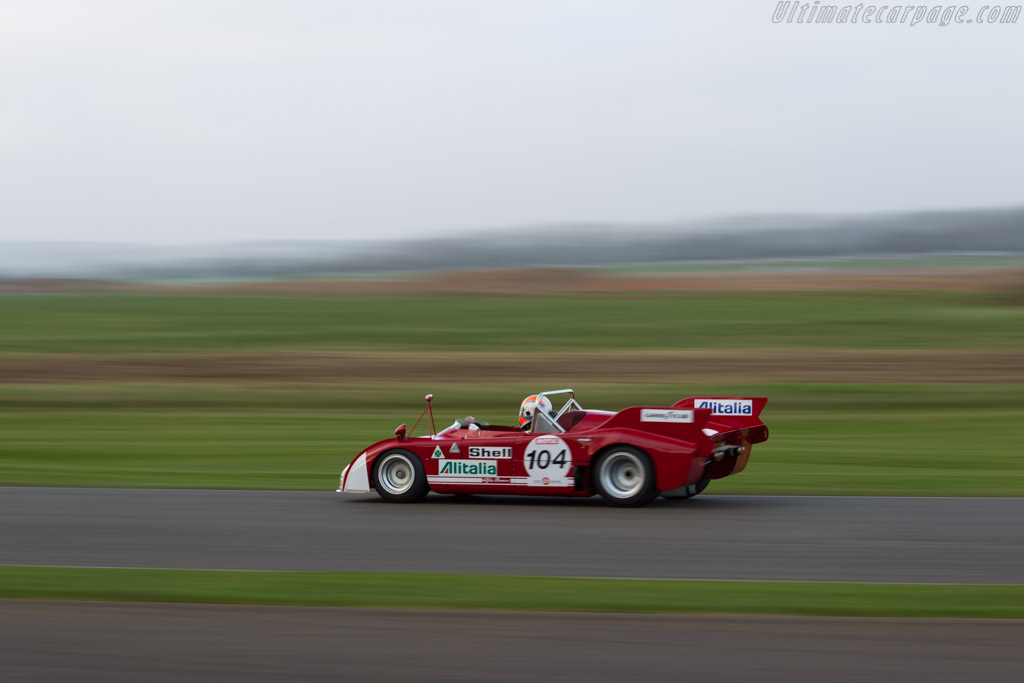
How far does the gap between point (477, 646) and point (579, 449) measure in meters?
5.40

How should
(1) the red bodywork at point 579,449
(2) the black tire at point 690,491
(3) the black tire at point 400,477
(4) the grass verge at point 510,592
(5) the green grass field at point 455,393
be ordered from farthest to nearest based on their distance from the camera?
(5) the green grass field at point 455,393
(2) the black tire at point 690,491
(3) the black tire at point 400,477
(1) the red bodywork at point 579,449
(4) the grass verge at point 510,592

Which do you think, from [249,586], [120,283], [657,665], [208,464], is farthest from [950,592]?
[120,283]

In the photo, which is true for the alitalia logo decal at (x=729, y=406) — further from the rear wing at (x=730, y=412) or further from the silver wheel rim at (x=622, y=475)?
the silver wheel rim at (x=622, y=475)

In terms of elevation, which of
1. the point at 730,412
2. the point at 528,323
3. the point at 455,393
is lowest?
the point at 730,412

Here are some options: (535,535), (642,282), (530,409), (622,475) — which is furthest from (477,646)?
(642,282)

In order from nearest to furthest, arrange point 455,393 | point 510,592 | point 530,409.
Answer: point 510,592
point 530,409
point 455,393

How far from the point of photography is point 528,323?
38156mm

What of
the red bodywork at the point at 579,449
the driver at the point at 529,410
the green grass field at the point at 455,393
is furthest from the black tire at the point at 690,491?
the driver at the point at 529,410

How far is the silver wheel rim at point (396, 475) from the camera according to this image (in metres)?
11.3

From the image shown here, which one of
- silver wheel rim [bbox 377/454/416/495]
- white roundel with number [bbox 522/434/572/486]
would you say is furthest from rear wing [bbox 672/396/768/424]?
silver wheel rim [bbox 377/454/416/495]

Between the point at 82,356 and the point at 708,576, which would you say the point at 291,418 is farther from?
the point at 708,576

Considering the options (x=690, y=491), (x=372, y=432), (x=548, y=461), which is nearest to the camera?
(x=548, y=461)

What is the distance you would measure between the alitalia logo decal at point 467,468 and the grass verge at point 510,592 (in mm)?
3723

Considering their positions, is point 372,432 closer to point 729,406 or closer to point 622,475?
point 622,475
